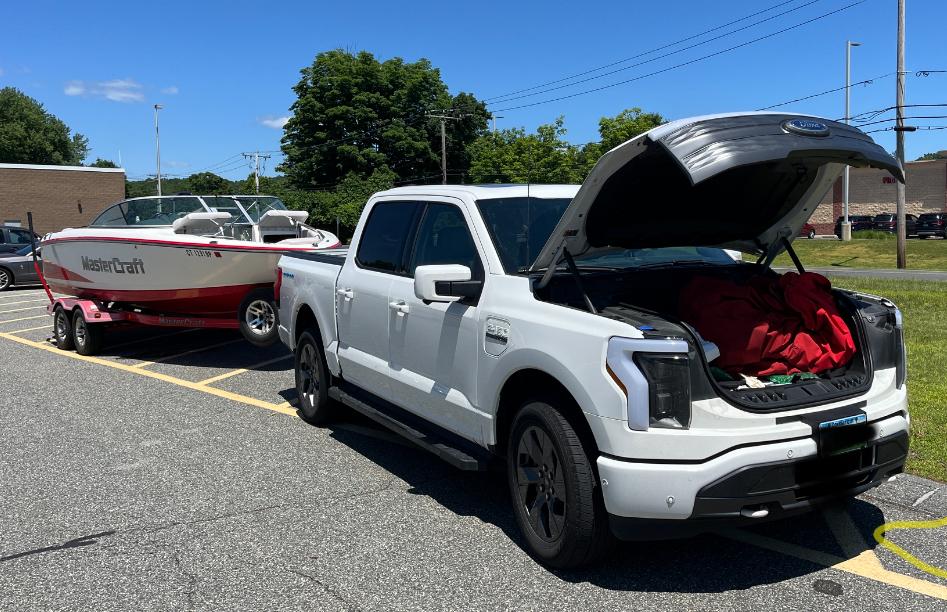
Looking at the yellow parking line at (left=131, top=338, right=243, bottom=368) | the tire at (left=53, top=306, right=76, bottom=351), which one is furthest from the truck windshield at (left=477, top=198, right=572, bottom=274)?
the tire at (left=53, top=306, right=76, bottom=351)

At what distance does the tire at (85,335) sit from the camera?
1038cm

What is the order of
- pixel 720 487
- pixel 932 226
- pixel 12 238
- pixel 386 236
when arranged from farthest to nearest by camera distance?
pixel 932 226
pixel 12 238
pixel 386 236
pixel 720 487

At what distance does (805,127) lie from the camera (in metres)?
3.57

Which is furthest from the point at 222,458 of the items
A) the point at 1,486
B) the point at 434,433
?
the point at 434,433

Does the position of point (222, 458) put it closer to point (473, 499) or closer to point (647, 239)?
point (473, 499)

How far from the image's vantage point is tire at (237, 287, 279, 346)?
29.4ft

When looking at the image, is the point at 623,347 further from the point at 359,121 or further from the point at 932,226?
the point at 359,121

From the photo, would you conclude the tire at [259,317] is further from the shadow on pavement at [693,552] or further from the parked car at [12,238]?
the parked car at [12,238]

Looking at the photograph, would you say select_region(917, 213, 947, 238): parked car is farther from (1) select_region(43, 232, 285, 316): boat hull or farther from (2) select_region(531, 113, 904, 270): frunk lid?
(2) select_region(531, 113, 904, 270): frunk lid

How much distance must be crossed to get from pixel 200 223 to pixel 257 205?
105 centimetres

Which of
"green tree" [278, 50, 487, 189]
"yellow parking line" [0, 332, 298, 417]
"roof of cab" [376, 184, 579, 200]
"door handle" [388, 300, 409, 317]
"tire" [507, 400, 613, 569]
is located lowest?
"yellow parking line" [0, 332, 298, 417]

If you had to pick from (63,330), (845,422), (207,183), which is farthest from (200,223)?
(207,183)

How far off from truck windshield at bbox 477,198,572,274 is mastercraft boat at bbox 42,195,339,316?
5101 millimetres

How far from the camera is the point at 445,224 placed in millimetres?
4996
